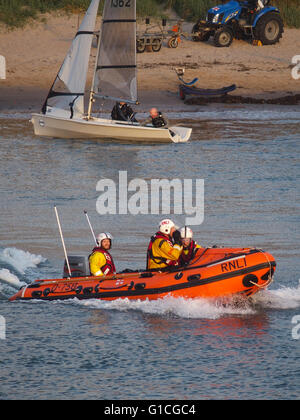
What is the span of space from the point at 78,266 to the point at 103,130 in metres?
15.2

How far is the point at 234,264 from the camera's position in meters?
15.8

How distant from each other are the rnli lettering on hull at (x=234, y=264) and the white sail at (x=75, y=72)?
17.1 m

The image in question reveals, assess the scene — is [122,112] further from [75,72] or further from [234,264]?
[234,264]

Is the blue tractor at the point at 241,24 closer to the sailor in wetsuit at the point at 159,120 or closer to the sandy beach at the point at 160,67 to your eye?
the sandy beach at the point at 160,67

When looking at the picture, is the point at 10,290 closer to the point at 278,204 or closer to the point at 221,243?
the point at 221,243

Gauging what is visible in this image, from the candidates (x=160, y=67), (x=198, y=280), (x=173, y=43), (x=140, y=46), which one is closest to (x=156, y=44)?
(x=173, y=43)

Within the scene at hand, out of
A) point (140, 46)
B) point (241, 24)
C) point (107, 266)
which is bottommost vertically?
point (107, 266)

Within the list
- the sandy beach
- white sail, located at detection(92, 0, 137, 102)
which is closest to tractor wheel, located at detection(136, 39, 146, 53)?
the sandy beach

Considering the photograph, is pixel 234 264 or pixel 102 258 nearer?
pixel 234 264

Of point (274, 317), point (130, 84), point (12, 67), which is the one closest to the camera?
point (274, 317)

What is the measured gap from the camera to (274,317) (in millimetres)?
16109

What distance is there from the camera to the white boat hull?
Result: 31.5 meters

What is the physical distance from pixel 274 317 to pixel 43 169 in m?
13.5
